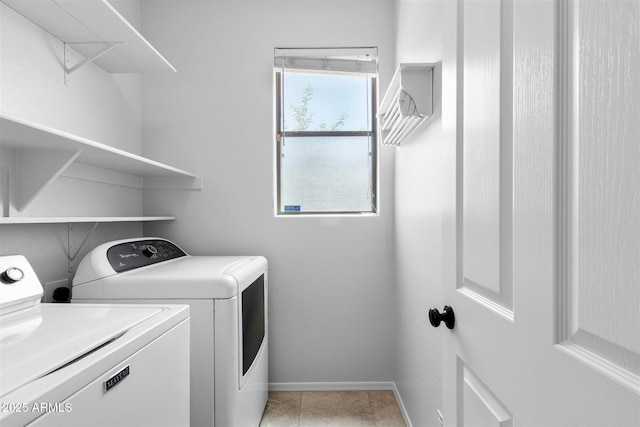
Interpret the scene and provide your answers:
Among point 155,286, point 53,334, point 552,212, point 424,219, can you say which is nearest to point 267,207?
point 155,286

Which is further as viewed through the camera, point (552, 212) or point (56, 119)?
point (56, 119)

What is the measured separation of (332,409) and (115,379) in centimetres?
167

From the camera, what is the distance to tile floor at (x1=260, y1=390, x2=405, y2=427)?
2006 mm

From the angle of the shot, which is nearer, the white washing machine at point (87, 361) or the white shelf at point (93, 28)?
the white washing machine at point (87, 361)

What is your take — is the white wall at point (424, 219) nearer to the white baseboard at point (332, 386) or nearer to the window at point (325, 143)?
the white baseboard at point (332, 386)

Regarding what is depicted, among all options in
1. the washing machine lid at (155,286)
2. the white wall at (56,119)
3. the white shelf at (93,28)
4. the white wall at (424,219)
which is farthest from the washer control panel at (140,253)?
the white wall at (424,219)

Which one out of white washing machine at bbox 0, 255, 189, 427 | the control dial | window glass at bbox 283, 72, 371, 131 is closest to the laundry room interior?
window glass at bbox 283, 72, 371, 131

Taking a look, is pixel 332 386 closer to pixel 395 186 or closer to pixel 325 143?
pixel 395 186

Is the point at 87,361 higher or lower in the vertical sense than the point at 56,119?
lower

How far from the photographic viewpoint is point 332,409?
7.02 ft

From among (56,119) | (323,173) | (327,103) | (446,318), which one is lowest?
(446,318)

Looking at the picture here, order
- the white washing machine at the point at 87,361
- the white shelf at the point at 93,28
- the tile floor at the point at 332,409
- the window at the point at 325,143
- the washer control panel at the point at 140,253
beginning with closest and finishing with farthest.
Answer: the white washing machine at the point at 87,361
the white shelf at the point at 93,28
the washer control panel at the point at 140,253
the tile floor at the point at 332,409
the window at the point at 325,143

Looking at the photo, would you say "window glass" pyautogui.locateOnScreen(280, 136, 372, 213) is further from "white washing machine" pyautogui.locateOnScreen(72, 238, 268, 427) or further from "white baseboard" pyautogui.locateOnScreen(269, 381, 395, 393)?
"white baseboard" pyautogui.locateOnScreen(269, 381, 395, 393)

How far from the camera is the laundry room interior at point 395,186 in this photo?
431 mm
